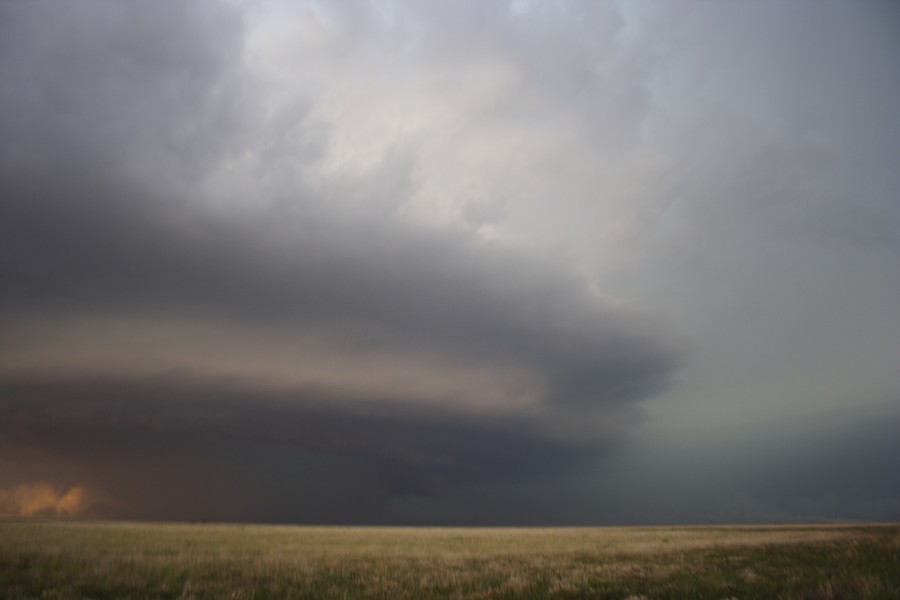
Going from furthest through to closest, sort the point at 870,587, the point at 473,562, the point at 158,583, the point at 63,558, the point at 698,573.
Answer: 1. the point at 473,562
2. the point at 63,558
3. the point at 698,573
4. the point at 158,583
5. the point at 870,587

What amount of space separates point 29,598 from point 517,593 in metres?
12.1

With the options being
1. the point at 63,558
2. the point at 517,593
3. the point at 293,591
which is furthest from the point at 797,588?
the point at 63,558

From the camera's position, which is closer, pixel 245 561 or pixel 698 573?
pixel 698 573

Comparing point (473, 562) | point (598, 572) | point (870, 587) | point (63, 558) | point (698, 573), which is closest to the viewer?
point (870, 587)

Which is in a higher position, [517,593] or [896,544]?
[517,593]

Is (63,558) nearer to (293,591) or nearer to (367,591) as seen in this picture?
(293,591)

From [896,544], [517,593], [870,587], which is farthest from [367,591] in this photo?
[896,544]

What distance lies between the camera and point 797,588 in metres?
11.6

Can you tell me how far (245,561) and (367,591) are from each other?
11.2 metres

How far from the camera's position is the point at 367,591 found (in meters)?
13.7

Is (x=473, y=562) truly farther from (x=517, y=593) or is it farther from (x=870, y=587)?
(x=870, y=587)

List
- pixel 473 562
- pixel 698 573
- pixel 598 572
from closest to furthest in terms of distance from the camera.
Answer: pixel 698 573
pixel 598 572
pixel 473 562

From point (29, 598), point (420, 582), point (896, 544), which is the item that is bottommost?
point (896, 544)

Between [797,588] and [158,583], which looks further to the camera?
[158,583]
